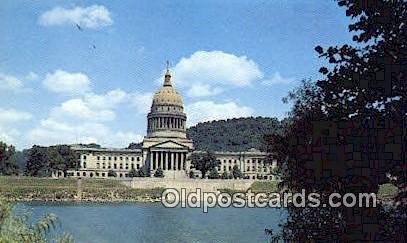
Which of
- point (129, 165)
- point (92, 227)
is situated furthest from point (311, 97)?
point (129, 165)

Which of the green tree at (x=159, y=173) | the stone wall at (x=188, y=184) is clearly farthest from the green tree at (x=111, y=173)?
the stone wall at (x=188, y=184)

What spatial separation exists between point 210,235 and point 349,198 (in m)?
25.6

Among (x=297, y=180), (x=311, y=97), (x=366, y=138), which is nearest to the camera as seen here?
(x=366, y=138)

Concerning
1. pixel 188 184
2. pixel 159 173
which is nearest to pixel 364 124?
pixel 188 184

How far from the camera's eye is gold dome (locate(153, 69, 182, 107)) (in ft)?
522

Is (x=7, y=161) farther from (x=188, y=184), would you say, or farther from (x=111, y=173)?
(x=111, y=173)

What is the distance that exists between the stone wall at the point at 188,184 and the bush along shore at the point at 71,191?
3.17 metres

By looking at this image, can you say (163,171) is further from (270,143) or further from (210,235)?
(270,143)

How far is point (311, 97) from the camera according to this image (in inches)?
882

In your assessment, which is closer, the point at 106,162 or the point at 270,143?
the point at 270,143

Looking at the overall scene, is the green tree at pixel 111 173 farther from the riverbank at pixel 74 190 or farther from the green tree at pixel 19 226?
the green tree at pixel 19 226

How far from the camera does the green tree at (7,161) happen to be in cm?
9975

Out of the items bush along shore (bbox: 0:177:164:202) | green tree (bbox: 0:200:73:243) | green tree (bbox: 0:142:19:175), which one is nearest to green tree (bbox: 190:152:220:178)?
bush along shore (bbox: 0:177:164:202)

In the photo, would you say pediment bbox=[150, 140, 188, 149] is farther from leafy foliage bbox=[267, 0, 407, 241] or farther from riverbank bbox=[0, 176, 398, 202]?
leafy foliage bbox=[267, 0, 407, 241]
